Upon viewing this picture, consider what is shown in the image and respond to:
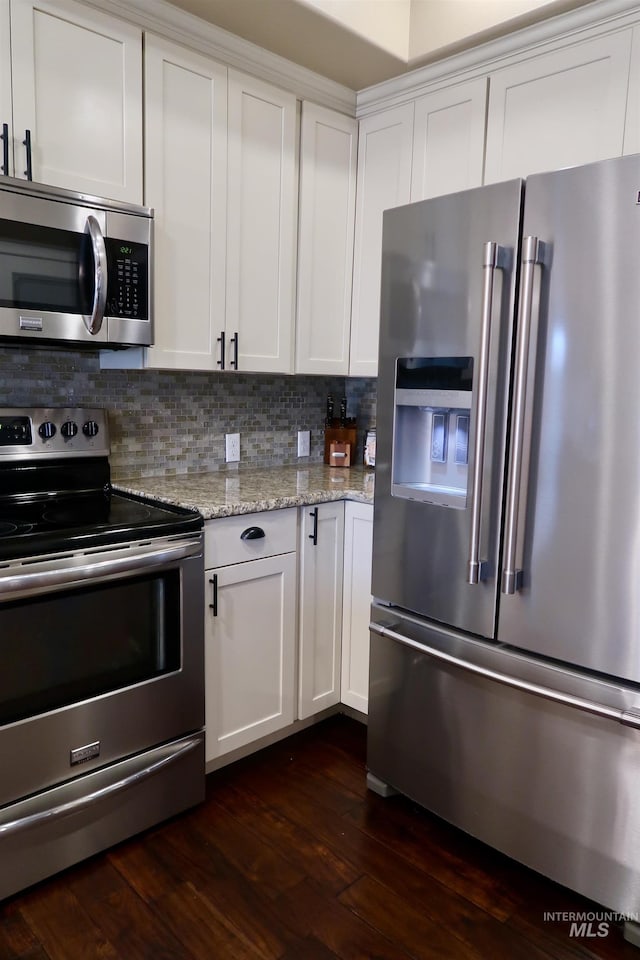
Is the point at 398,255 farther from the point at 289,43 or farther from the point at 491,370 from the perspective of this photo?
the point at 289,43

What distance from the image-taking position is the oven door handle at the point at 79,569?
57.7 inches

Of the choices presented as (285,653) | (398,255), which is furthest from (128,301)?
(285,653)

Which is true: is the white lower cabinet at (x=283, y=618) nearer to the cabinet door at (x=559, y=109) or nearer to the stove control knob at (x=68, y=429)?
the stove control knob at (x=68, y=429)

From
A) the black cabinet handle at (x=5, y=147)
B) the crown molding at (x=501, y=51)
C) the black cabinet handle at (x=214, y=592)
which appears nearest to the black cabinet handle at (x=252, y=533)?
the black cabinet handle at (x=214, y=592)

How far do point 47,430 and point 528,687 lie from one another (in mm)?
1563

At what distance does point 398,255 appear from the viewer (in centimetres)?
179

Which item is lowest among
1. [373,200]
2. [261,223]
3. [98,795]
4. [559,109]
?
[98,795]

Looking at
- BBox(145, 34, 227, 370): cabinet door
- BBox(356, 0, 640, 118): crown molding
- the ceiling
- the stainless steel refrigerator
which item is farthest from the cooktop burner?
BBox(356, 0, 640, 118): crown molding

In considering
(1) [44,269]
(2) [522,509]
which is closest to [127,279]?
(1) [44,269]

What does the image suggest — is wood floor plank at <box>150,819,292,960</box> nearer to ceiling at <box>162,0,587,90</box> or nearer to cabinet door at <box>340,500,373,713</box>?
cabinet door at <box>340,500,373,713</box>

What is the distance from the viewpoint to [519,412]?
4.99 feet

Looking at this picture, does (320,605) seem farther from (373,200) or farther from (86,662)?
(373,200)

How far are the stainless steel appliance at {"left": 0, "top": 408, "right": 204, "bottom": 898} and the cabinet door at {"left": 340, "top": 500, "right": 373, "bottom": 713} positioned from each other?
0.64m

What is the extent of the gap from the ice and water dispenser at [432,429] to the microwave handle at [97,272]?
2.76 ft
